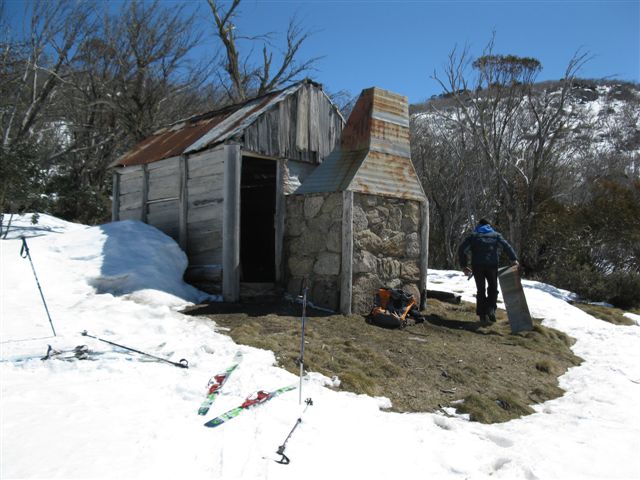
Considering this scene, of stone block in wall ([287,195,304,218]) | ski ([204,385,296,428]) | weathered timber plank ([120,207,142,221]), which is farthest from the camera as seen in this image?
weathered timber plank ([120,207,142,221])

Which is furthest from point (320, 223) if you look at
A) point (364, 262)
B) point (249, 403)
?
point (249, 403)

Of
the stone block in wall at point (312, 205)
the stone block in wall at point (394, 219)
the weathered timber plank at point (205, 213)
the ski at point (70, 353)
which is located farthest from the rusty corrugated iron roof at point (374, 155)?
the ski at point (70, 353)

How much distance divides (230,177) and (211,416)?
5392 mm

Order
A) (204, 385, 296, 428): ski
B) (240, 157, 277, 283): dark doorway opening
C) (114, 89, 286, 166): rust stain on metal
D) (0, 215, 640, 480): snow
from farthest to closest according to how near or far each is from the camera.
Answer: (240, 157, 277, 283): dark doorway opening
(114, 89, 286, 166): rust stain on metal
(204, 385, 296, 428): ski
(0, 215, 640, 480): snow

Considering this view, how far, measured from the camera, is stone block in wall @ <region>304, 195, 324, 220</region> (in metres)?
8.62

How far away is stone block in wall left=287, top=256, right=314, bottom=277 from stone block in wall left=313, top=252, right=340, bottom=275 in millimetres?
127

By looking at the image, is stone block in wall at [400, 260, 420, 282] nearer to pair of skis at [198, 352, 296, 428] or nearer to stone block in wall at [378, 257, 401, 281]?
stone block in wall at [378, 257, 401, 281]

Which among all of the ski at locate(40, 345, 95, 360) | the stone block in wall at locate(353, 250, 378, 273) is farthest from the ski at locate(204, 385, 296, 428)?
the stone block in wall at locate(353, 250, 378, 273)

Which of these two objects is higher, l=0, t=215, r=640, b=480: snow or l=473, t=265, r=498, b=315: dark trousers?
l=473, t=265, r=498, b=315: dark trousers

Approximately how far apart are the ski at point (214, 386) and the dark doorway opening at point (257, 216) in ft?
20.2

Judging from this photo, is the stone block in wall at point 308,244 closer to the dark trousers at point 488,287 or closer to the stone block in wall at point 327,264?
the stone block in wall at point 327,264

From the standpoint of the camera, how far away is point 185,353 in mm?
5273

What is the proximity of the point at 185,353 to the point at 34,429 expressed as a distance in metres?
2.03

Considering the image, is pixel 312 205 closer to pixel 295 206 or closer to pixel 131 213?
pixel 295 206
